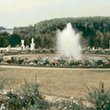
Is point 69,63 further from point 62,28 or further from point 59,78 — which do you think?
point 62,28

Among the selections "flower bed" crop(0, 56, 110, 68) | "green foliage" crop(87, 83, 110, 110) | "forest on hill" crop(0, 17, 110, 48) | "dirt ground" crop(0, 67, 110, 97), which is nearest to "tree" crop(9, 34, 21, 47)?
"forest on hill" crop(0, 17, 110, 48)

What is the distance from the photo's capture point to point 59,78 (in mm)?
24859

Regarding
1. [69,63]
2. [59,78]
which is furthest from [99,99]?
[69,63]

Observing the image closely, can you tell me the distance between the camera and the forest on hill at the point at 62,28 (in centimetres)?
6644

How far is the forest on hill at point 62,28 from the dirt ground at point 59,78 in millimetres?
37776

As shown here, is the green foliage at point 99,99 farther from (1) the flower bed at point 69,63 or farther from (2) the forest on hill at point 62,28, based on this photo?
(2) the forest on hill at point 62,28

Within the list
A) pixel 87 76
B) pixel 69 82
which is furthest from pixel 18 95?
pixel 87 76

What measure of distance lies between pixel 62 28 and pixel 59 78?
200 ft

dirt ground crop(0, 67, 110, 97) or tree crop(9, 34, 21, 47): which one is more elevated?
tree crop(9, 34, 21, 47)

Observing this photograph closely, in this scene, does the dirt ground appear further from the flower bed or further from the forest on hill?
the forest on hill

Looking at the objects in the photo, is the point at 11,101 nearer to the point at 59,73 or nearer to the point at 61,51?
the point at 59,73

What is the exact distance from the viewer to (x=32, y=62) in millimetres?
30312

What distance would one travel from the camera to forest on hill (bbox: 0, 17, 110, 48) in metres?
66.4

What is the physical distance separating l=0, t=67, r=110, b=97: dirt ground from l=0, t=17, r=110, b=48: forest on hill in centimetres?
3778
